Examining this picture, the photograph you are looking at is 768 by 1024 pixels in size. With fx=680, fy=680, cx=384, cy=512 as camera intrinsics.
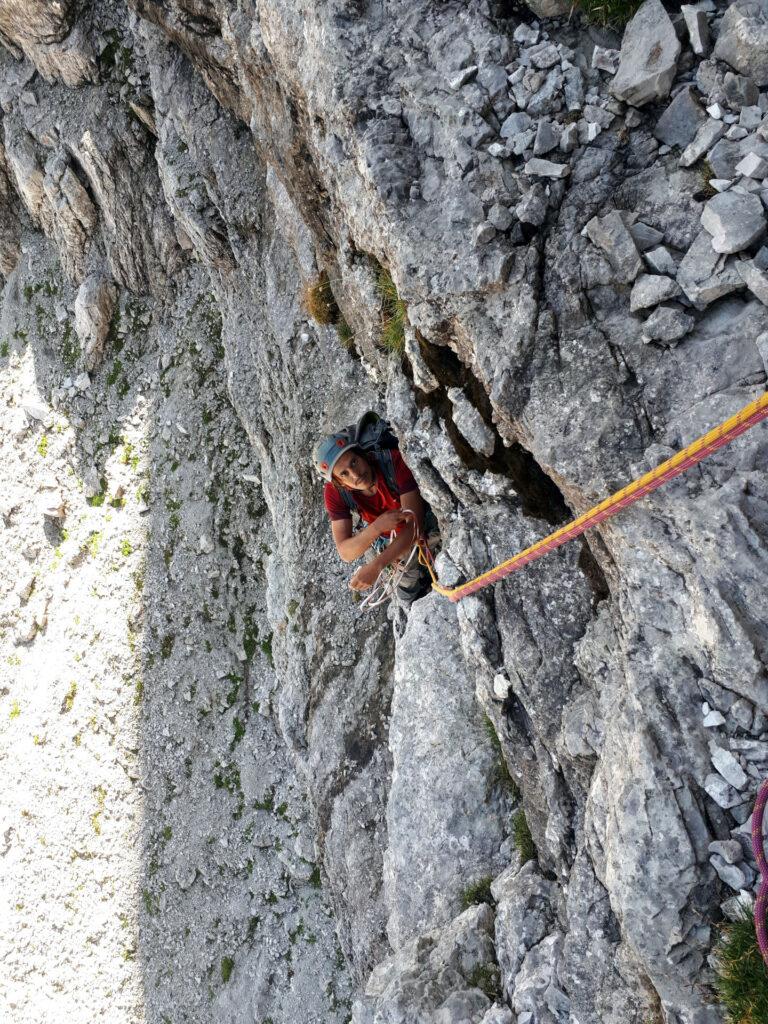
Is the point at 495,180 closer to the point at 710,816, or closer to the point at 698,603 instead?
the point at 698,603

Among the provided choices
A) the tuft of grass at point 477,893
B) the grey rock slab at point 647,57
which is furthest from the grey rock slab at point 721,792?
the grey rock slab at point 647,57

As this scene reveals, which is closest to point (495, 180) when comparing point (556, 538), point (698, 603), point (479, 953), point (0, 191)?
point (556, 538)

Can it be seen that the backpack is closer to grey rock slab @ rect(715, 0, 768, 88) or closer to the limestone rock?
grey rock slab @ rect(715, 0, 768, 88)

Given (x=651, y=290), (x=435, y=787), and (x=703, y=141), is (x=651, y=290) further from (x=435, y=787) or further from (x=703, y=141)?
(x=435, y=787)

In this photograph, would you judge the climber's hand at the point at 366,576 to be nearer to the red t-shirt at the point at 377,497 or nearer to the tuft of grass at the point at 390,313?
the red t-shirt at the point at 377,497

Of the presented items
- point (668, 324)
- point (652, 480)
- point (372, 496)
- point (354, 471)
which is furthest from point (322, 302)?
point (652, 480)

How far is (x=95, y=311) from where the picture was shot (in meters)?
23.0

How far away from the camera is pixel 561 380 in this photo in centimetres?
624

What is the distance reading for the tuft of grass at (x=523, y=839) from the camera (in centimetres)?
813

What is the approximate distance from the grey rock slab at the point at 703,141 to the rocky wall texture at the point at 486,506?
0.03 meters

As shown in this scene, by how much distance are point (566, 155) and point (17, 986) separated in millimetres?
25813

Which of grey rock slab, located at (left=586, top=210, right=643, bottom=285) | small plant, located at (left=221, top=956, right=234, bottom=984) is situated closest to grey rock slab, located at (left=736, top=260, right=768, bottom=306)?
grey rock slab, located at (left=586, top=210, right=643, bottom=285)

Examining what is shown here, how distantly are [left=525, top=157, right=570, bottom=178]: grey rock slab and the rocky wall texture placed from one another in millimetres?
120

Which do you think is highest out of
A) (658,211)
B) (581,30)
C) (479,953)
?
(581,30)
